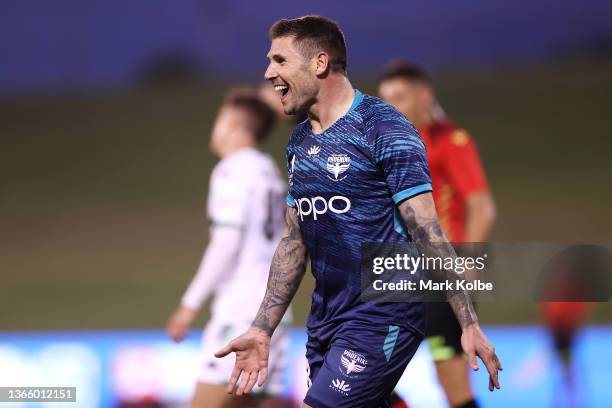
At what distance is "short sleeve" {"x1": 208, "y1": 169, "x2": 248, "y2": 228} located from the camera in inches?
214

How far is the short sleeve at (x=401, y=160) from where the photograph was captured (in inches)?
151

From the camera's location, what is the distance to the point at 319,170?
4.02m

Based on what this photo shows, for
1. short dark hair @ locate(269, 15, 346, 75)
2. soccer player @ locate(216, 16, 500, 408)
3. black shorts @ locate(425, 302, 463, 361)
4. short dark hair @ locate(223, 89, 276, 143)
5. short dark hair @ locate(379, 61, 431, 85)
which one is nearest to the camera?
soccer player @ locate(216, 16, 500, 408)

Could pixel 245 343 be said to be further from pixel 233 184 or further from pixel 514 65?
pixel 514 65

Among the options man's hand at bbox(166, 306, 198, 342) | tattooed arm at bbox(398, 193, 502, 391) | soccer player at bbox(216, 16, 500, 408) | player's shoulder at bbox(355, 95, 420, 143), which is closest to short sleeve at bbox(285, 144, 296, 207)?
soccer player at bbox(216, 16, 500, 408)

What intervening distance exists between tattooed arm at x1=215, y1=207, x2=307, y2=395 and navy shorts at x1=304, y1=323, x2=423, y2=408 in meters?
0.26

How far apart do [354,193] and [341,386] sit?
2.43 feet

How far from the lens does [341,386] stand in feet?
12.8

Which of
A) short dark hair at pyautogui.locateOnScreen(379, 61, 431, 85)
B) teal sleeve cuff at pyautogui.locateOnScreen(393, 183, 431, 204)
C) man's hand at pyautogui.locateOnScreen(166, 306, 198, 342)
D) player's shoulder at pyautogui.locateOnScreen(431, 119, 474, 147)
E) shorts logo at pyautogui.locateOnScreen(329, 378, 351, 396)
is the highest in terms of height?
short dark hair at pyautogui.locateOnScreen(379, 61, 431, 85)

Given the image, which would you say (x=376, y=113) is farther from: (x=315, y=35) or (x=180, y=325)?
(x=180, y=325)

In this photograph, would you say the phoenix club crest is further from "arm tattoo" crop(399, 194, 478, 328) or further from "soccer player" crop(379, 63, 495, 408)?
"soccer player" crop(379, 63, 495, 408)

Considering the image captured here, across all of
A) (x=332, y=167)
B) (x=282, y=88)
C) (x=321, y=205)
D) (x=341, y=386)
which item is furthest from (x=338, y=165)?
(x=341, y=386)

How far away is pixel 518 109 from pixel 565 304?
1741 centimetres

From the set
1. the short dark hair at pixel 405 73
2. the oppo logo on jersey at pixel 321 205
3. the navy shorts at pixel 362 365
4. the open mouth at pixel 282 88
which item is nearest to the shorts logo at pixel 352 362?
the navy shorts at pixel 362 365
